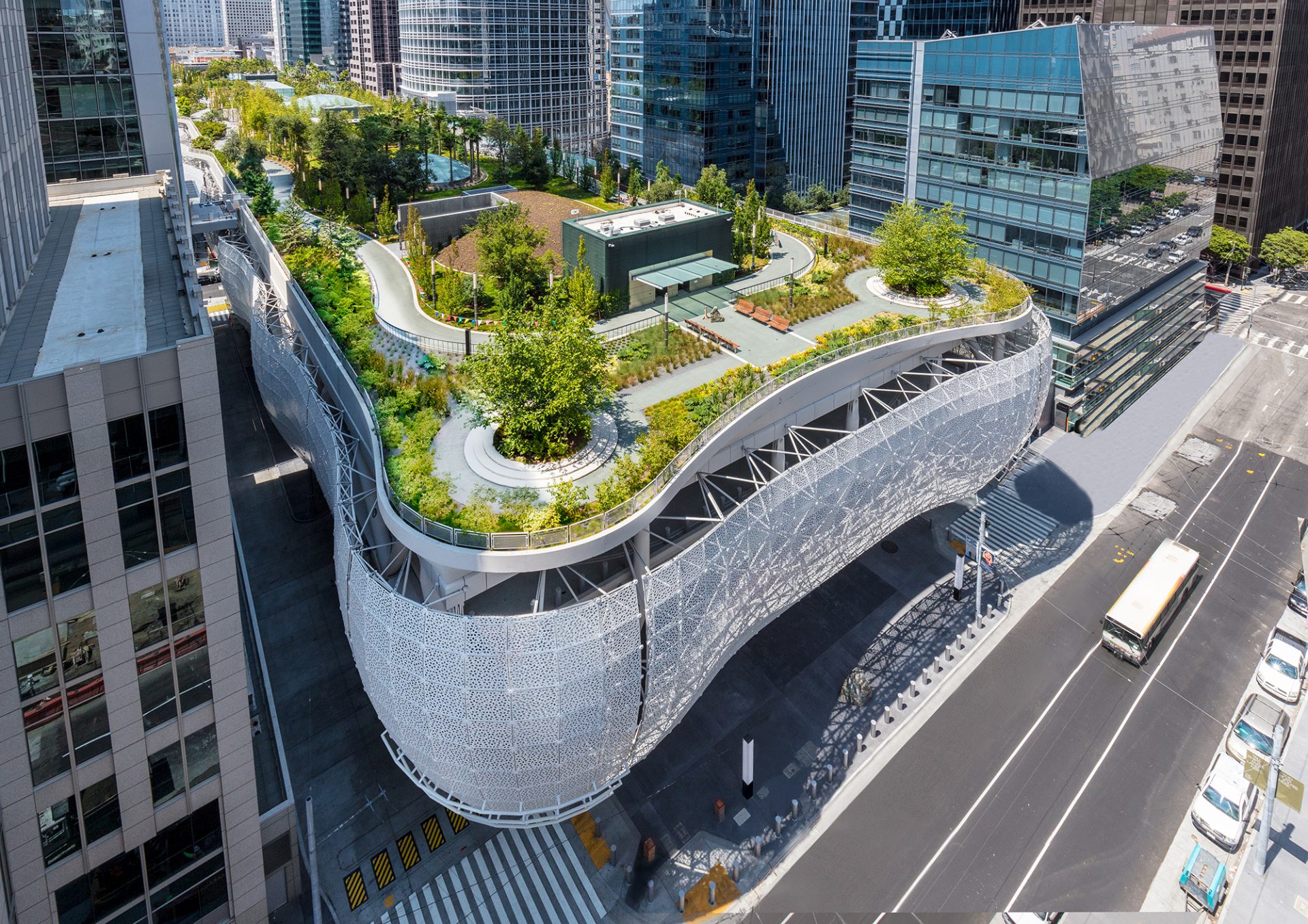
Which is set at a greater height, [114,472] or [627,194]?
[627,194]

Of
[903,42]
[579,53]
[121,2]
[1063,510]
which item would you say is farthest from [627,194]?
[579,53]

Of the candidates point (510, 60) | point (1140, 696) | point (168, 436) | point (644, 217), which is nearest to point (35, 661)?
point (168, 436)

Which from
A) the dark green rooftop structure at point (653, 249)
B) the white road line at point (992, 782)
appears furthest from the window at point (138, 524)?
the dark green rooftop structure at point (653, 249)

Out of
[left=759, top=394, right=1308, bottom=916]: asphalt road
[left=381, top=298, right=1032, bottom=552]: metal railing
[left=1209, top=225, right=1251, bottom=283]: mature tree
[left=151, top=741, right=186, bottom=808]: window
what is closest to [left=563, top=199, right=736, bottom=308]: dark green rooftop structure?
[left=381, top=298, right=1032, bottom=552]: metal railing

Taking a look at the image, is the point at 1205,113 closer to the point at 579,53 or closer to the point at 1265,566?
the point at 1265,566

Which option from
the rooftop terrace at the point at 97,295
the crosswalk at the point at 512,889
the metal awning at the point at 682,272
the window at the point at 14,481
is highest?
the rooftop terrace at the point at 97,295

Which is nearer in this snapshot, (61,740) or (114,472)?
(114,472)

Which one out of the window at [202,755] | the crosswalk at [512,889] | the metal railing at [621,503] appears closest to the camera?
the window at [202,755]

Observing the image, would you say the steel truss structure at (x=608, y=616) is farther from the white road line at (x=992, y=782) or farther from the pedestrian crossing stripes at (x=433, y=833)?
the white road line at (x=992, y=782)
